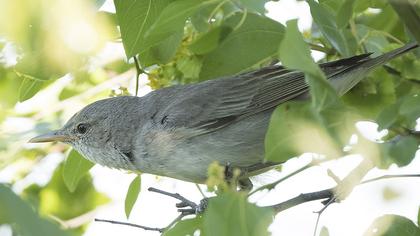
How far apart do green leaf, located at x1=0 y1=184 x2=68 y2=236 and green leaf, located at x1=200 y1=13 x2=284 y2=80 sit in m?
1.91

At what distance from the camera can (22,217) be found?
1.70 m

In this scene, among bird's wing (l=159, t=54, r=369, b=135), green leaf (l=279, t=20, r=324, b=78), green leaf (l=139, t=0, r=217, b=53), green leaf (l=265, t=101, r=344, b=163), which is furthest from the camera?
bird's wing (l=159, t=54, r=369, b=135)

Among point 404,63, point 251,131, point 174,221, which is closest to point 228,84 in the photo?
point 251,131

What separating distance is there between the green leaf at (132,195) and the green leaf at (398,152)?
5.02 feet

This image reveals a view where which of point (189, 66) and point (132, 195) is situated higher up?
point (189, 66)

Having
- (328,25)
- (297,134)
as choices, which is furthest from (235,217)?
(328,25)

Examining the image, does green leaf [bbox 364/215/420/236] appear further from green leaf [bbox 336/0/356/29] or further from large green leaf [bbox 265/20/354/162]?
green leaf [bbox 336/0/356/29]

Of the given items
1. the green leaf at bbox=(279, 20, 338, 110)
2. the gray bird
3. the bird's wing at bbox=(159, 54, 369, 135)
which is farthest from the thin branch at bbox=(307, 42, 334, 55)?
the green leaf at bbox=(279, 20, 338, 110)

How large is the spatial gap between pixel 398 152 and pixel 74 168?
7.57 feet

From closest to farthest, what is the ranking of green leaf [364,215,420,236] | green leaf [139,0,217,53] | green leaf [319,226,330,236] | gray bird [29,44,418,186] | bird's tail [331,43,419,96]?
green leaf [319,226,330,236]
green leaf [139,0,217,53]
green leaf [364,215,420,236]
bird's tail [331,43,419,96]
gray bird [29,44,418,186]

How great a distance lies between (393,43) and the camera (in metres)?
4.45

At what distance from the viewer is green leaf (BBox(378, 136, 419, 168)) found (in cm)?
266

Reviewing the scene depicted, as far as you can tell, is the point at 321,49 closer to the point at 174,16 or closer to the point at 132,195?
the point at 132,195

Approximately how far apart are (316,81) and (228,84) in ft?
8.15
